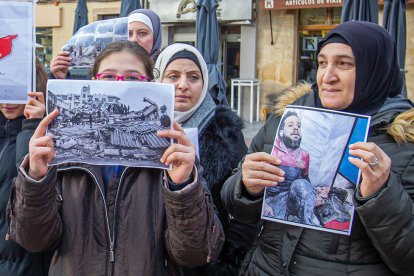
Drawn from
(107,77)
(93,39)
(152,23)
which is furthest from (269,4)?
(107,77)

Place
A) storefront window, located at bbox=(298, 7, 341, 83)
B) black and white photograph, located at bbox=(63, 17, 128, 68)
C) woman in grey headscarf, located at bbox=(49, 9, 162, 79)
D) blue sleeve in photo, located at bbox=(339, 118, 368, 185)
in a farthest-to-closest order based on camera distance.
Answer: storefront window, located at bbox=(298, 7, 341, 83), woman in grey headscarf, located at bbox=(49, 9, 162, 79), black and white photograph, located at bbox=(63, 17, 128, 68), blue sleeve in photo, located at bbox=(339, 118, 368, 185)

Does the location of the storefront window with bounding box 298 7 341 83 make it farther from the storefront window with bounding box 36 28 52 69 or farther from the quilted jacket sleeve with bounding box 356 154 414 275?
the quilted jacket sleeve with bounding box 356 154 414 275

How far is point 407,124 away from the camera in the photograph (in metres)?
1.67

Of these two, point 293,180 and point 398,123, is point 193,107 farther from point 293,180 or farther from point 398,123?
point 398,123

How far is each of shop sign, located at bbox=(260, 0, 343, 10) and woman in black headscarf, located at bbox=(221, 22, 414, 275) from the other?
32.6ft

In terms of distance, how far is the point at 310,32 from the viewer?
479 inches

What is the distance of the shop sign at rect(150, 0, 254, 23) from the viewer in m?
12.4

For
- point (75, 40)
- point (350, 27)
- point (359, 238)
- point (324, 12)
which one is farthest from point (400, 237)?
point (324, 12)

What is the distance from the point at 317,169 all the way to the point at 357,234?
268 mm

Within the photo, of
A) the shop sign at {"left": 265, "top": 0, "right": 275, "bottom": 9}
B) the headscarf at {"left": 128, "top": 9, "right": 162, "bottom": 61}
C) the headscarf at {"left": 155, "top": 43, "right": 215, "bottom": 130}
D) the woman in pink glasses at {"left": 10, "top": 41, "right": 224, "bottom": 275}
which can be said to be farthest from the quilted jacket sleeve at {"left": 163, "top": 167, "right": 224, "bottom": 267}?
the shop sign at {"left": 265, "top": 0, "right": 275, "bottom": 9}

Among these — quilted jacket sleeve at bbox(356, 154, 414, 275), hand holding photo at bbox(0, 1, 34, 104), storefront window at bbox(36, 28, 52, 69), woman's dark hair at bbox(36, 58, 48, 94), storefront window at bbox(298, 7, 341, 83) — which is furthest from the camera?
storefront window at bbox(36, 28, 52, 69)

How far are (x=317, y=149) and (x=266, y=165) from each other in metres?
0.19

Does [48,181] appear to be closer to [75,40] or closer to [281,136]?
[281,136]

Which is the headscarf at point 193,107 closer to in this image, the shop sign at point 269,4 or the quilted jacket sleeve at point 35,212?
the quilted jacket sleeve at point 35,212
